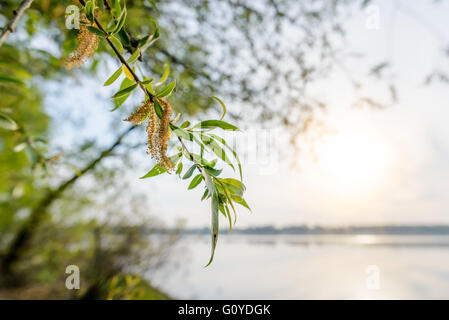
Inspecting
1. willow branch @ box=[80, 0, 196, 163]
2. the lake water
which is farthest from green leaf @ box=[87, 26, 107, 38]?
the lake water

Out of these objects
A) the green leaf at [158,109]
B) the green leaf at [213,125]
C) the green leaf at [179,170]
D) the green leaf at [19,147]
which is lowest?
the green leaf at [179,170]

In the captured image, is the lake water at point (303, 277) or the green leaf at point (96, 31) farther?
the lake water at point (303, 277)

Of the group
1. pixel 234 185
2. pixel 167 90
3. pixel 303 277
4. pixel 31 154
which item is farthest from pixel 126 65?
pixel 303 277

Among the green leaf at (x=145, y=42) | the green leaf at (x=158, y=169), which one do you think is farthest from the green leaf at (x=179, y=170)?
the green leaf at (x=145, y=42)

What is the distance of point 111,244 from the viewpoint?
3.61 m

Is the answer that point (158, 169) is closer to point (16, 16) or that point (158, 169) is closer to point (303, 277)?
point (16, 16)

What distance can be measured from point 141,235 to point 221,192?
3602 mm

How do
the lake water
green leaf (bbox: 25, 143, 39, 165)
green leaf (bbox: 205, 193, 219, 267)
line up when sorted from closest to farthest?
green leaf (bbox: 205, 193, 219, 267), green leaf (bbox: 25, 143, 39, 165), the lake water

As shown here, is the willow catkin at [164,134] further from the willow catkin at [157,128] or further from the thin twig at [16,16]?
the thin twig at [16,16]

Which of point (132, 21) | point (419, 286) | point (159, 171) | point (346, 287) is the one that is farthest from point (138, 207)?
point (419, 286)

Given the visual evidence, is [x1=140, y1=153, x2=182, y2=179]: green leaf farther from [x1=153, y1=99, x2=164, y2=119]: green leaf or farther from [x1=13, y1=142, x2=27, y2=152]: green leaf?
[x1=13, y1=142, x2=27, y2=152]: green leaf

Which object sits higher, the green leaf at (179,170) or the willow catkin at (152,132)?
the willow catkin at (152,132)

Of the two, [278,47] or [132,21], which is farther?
[278,47]

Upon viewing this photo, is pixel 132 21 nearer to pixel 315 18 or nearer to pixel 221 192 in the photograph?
pixel 221 192
